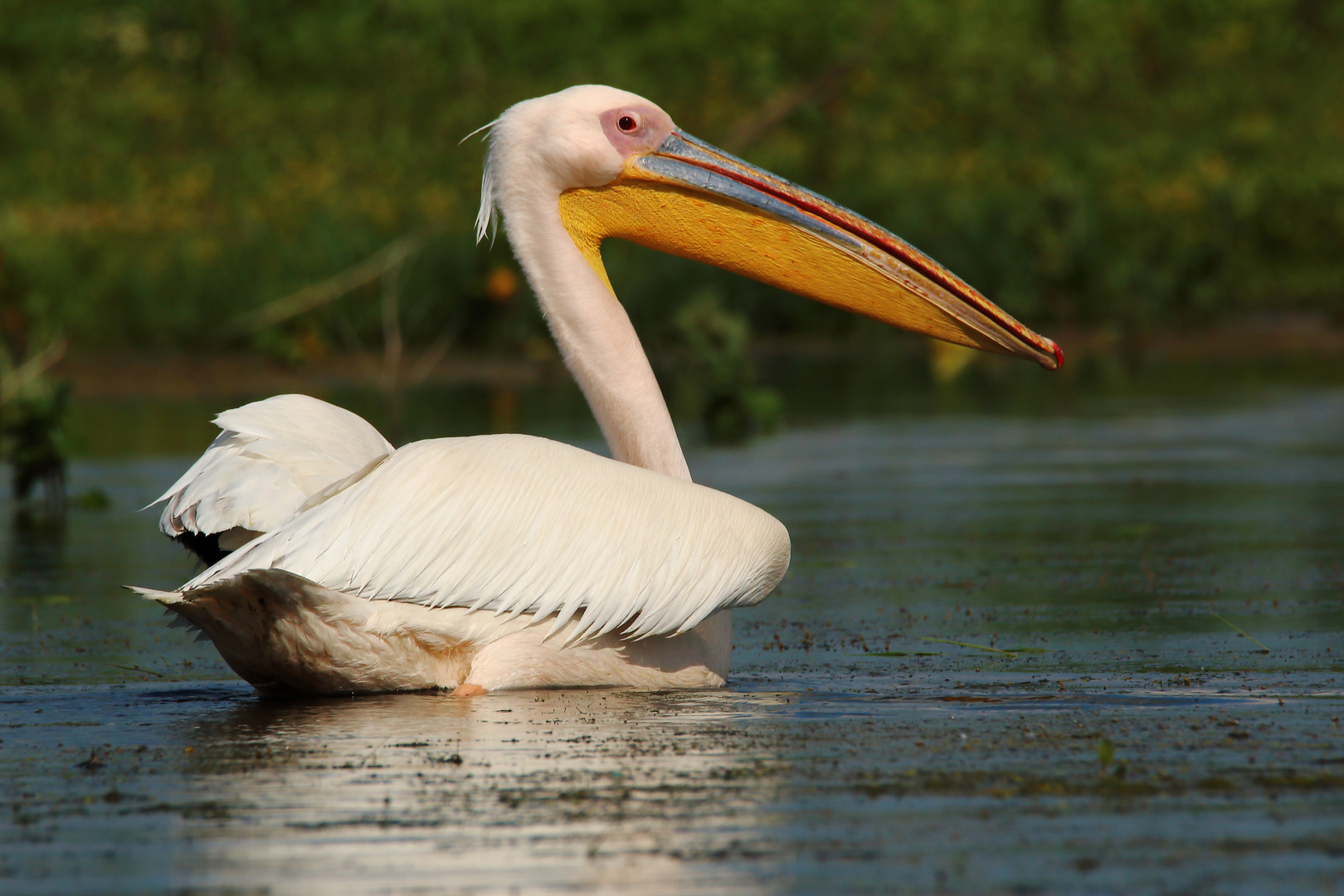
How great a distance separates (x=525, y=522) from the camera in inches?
178

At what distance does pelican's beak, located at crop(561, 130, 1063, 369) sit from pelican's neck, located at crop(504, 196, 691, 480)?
10 cm

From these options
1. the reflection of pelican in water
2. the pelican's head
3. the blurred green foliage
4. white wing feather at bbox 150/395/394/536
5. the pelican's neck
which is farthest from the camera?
the blurred green foliage

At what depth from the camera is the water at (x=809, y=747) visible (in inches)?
121

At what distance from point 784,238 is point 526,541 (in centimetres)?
139

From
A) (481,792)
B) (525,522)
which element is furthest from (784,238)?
(481,792)

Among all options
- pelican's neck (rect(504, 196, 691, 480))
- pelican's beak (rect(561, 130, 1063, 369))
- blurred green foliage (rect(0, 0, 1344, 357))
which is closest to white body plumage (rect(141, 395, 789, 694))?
pelican's neck (rect(504, 196, 691, 480))

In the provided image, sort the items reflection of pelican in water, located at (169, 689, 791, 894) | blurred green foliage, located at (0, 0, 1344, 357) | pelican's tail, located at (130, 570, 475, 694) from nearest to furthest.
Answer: reflection of pelican in water, located at (169, 689, 791, 894)
pelican's tail, located at (130, 570, 475, 694)
blurred green foliage, located at (0, 0, 1344, 357)

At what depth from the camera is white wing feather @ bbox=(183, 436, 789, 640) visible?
4.41 metres

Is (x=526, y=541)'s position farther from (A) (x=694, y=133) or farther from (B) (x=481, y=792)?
(A) (x=694, y=133)

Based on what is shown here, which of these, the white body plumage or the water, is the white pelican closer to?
the white body plumage

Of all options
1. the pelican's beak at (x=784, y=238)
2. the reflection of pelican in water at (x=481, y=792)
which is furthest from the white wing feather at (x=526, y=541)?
the pelican's beak at (x=784, y=238)

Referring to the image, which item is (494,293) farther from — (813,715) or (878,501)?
(813,715)

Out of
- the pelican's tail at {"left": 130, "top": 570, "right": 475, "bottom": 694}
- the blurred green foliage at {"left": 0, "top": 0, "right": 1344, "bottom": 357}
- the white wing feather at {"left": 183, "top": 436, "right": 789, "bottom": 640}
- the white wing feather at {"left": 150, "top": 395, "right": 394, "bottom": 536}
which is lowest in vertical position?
the pelican's tail at {"left": 130, "top": 570, "right": 475, "bottom": 694}

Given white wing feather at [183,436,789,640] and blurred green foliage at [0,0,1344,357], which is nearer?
white wing feather at [183,436,789,640]
